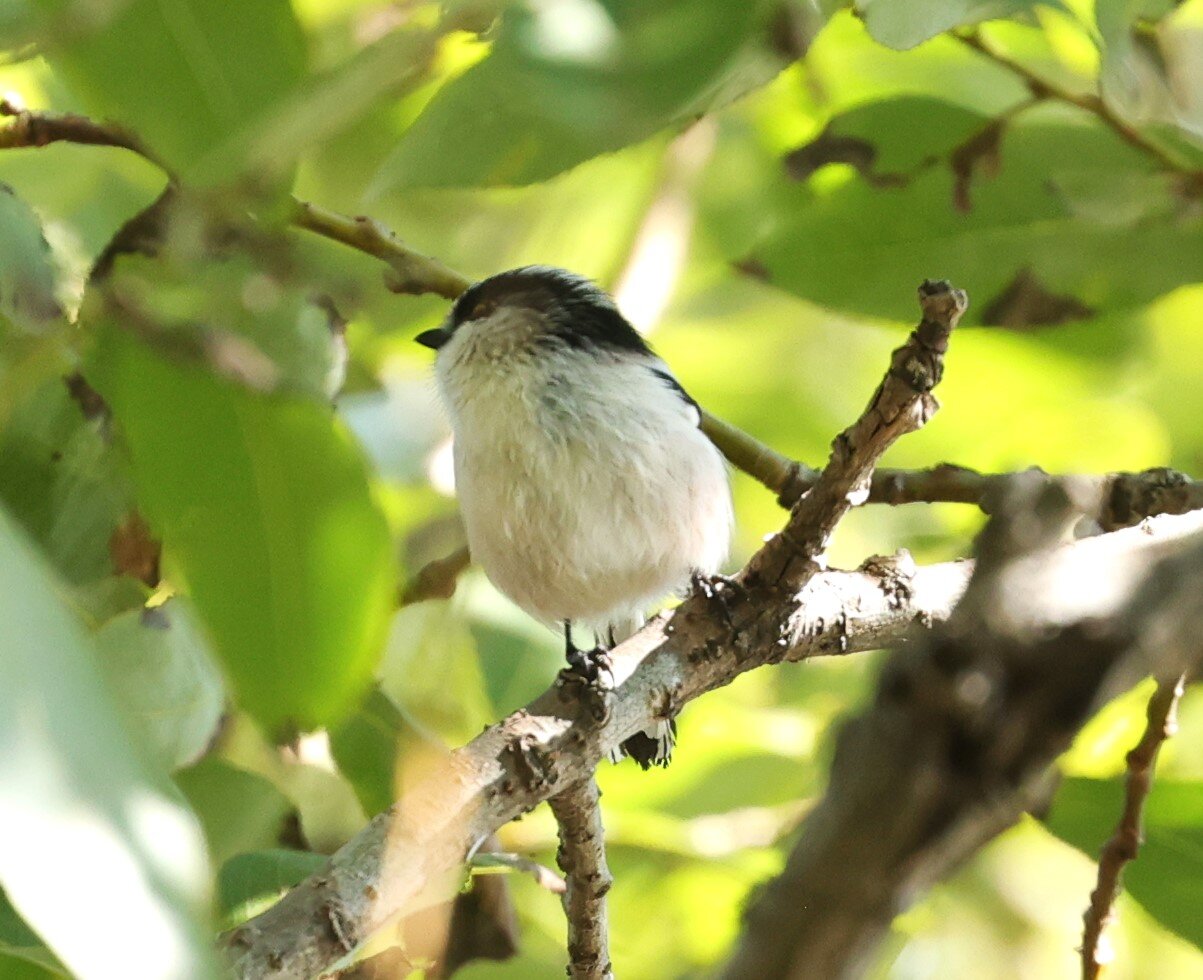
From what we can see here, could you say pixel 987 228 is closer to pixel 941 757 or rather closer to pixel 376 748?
pixel 376 748

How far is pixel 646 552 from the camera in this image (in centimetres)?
221

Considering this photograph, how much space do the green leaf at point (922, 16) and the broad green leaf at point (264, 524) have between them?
0.77m

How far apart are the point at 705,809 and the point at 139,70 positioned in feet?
4.98

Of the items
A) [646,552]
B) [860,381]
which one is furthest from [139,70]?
[860,381]

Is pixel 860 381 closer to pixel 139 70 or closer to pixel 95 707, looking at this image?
pixel 139 70

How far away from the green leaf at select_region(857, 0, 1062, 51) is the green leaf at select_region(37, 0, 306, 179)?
0.40 metres

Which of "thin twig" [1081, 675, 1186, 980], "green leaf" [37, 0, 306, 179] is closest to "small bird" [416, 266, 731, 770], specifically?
"thin twig" [1081, 675, 1186, 980]

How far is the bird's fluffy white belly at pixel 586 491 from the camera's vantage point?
2.15m

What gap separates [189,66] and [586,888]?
1.05 meters

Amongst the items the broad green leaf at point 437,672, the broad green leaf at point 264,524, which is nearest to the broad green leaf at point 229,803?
the broad green leaf at point 264,524

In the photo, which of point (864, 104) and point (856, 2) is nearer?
point (856, 2)

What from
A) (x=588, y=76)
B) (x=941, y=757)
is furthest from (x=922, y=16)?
(x=941, y=757)

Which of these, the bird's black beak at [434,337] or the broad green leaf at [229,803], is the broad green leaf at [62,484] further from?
the bird's black beak at [434,337]

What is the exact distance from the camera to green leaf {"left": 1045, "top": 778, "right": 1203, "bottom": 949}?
1776 mm
